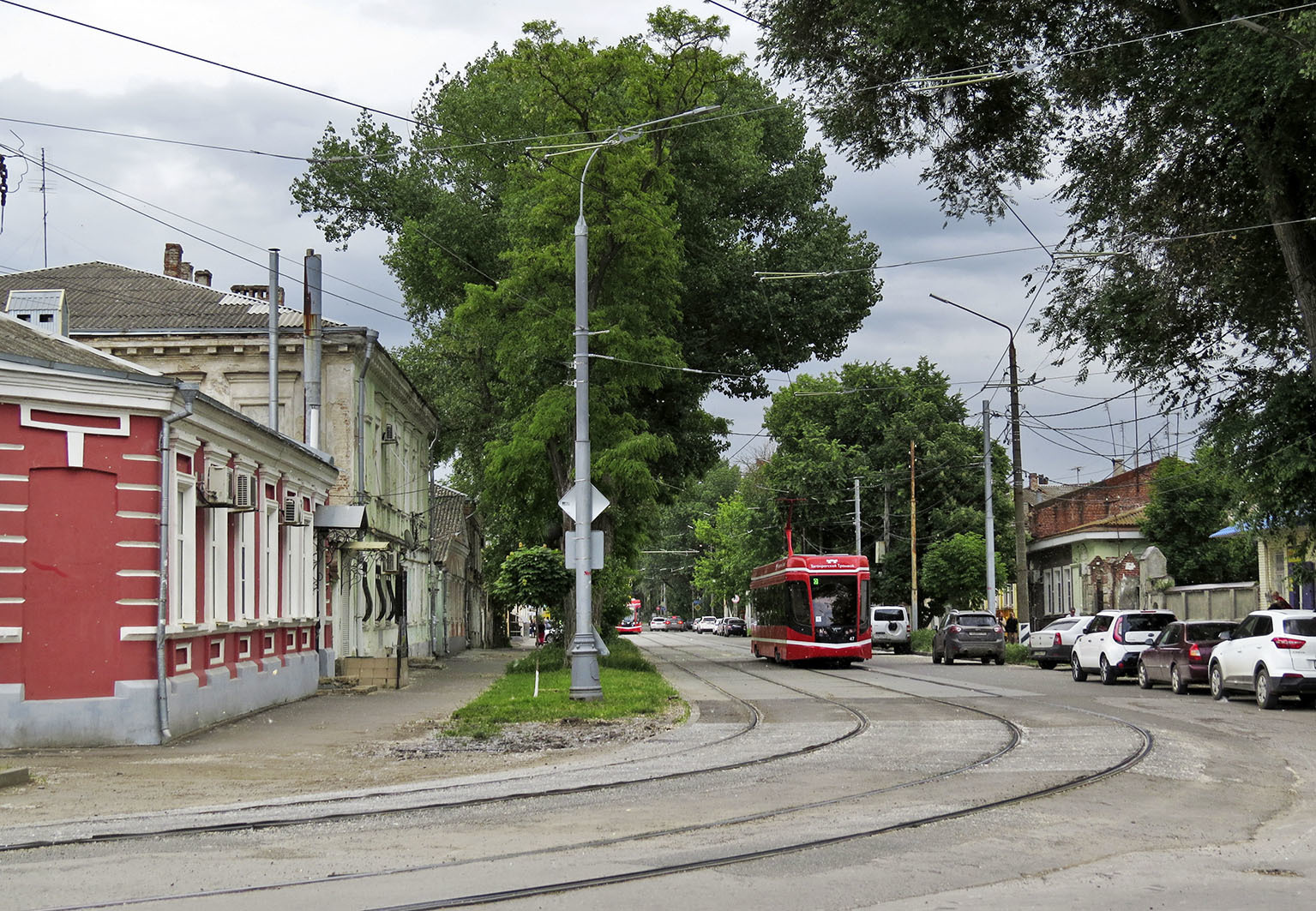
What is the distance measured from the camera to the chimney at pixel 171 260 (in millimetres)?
41094

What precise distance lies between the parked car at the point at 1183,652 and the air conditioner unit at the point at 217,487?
16210 millimetres

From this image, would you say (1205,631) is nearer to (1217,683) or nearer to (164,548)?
(1217,683)

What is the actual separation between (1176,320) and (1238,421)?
190 centimetres

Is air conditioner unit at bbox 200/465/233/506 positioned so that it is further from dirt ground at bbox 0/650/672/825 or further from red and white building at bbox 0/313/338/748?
dirt ground at bbox 0/650/672/825

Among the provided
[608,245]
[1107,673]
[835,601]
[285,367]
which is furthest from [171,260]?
[1107,673]

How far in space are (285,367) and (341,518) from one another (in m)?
6.39

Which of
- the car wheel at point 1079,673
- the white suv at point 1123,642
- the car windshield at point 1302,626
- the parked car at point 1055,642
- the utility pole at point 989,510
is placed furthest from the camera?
the utility pole at point 989,510

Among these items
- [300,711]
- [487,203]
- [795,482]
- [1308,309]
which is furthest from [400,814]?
[795,482]

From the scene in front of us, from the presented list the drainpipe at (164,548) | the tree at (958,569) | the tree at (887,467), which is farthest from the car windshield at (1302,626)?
the tree at (887,467)

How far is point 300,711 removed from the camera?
22.4 m

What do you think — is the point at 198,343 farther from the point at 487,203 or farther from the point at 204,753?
the point at 204,753

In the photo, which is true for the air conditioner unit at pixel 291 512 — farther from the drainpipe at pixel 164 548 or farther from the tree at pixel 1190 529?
the tree at pixel 1190 529

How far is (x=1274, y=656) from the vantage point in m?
20.7

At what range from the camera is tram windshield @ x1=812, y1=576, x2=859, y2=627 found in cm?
3650
